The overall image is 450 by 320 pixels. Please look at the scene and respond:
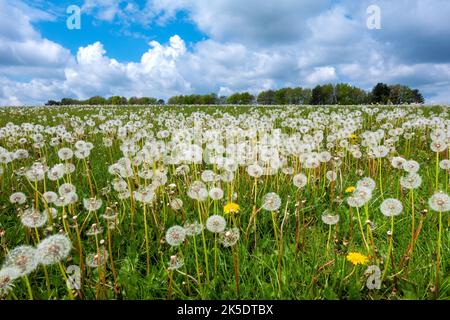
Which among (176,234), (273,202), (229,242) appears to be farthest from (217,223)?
(273,202)

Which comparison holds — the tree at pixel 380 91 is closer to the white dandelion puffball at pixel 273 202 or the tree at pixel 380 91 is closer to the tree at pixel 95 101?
the tree at pixel 95 101

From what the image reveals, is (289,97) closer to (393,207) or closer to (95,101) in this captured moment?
(95,101)

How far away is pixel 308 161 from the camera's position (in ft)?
13.0

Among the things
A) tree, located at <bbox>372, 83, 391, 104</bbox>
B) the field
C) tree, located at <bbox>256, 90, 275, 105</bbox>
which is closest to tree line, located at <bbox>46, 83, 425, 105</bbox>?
tree, located at <bbox>256, 90, 275, 105</bbox>

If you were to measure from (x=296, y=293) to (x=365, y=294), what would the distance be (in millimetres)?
457

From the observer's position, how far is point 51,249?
184 cm

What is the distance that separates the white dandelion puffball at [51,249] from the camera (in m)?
1.83

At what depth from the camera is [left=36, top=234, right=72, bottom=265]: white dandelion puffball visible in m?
1.83

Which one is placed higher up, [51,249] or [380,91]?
[380,91]

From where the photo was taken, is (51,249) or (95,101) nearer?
(51,249)

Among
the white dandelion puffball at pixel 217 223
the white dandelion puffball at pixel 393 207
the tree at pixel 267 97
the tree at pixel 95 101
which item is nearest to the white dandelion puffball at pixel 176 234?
the white dandelion puffball at pixel 217 223
